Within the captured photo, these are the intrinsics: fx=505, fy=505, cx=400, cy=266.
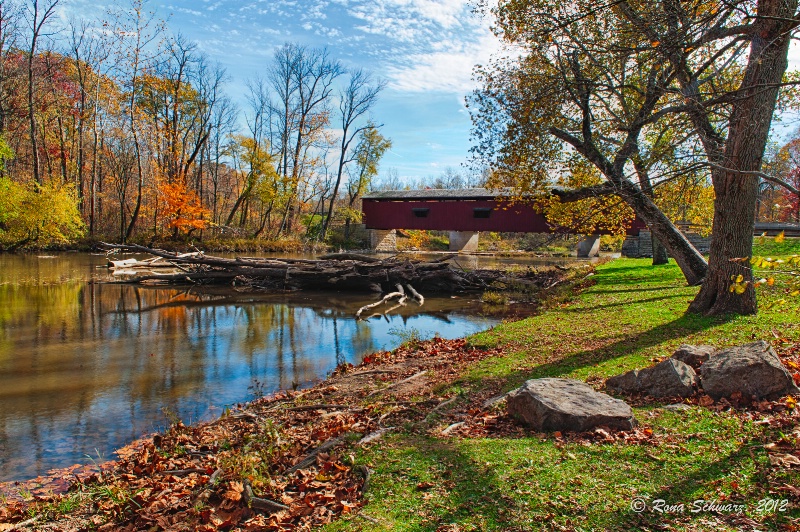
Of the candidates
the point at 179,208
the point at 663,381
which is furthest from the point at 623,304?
the point at 179,208

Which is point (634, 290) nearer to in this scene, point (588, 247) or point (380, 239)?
point (588, 247)

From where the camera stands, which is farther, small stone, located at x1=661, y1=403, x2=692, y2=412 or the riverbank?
small stone, located at x1=661, y1=403, x2=692, y2=412

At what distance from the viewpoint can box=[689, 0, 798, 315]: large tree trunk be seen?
8164 mm

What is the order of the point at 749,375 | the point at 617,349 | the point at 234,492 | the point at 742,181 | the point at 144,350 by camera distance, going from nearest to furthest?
the point at 234,492
the point at 749,375
the point at 617,349
the point at 742,181
the point at 144,350

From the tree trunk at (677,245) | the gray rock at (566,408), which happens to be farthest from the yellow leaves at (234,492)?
the tree trunk at (677,245)

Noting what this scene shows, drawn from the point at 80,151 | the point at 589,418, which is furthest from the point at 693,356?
the point at 80,151

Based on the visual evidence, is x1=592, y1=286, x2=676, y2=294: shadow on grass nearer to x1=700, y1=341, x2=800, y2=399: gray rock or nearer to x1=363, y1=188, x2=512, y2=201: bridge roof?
x1=700, y1=341, x2=800, y2=399: gray rock

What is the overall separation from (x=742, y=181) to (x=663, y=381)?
5261mm

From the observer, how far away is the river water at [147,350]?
21.4ft

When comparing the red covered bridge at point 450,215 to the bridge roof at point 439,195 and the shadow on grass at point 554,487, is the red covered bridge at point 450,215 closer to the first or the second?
the bridge roof at point 439,195

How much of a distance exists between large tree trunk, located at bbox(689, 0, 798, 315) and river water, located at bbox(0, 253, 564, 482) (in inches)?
225

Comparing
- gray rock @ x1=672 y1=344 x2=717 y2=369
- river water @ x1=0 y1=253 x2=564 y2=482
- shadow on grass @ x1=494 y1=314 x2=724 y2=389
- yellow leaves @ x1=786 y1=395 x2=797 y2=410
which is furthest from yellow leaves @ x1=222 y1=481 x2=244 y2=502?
gray rock @ x1=672 y1=344 x2=717 y2=369

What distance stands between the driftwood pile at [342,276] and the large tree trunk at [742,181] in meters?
11.0

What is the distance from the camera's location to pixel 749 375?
197 inches
